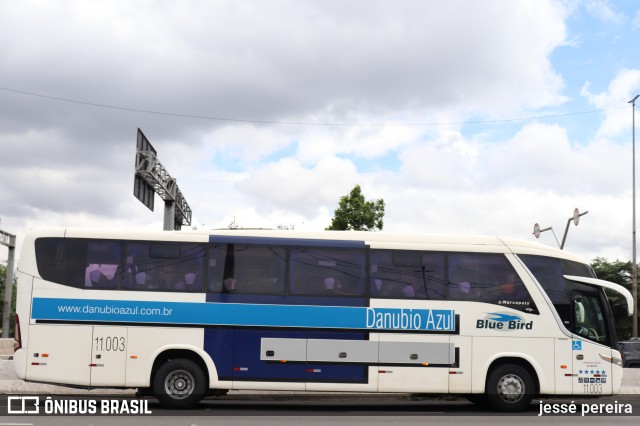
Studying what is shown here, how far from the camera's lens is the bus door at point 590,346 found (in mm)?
13906

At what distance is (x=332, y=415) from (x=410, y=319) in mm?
2272

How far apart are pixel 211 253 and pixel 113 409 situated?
127 inches

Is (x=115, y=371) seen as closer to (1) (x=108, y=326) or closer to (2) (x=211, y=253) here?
(1) (x=108, y=326)

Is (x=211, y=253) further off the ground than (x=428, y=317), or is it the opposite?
(x=211, y=253)

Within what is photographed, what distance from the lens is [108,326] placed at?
13.5 m

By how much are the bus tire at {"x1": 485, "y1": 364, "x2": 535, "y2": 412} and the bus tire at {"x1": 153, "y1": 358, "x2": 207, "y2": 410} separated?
17.2 feet

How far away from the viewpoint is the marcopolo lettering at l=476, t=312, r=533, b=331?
546 inches

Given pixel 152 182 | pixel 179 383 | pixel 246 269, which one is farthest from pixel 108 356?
pixel 152 182

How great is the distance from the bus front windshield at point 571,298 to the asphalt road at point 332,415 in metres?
1.56

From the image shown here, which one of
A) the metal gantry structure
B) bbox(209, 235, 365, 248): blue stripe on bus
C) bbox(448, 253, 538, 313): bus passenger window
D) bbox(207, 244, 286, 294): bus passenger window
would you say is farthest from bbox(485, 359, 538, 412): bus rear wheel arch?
the metal gantry structure

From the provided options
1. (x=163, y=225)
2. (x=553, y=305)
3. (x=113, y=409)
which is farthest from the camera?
(x=163, y=225)

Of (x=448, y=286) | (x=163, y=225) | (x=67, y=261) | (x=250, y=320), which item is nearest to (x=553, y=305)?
(x=448, y=286)

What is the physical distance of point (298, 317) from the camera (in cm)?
1359

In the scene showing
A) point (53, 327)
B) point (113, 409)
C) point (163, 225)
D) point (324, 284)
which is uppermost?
point (163, 225)
